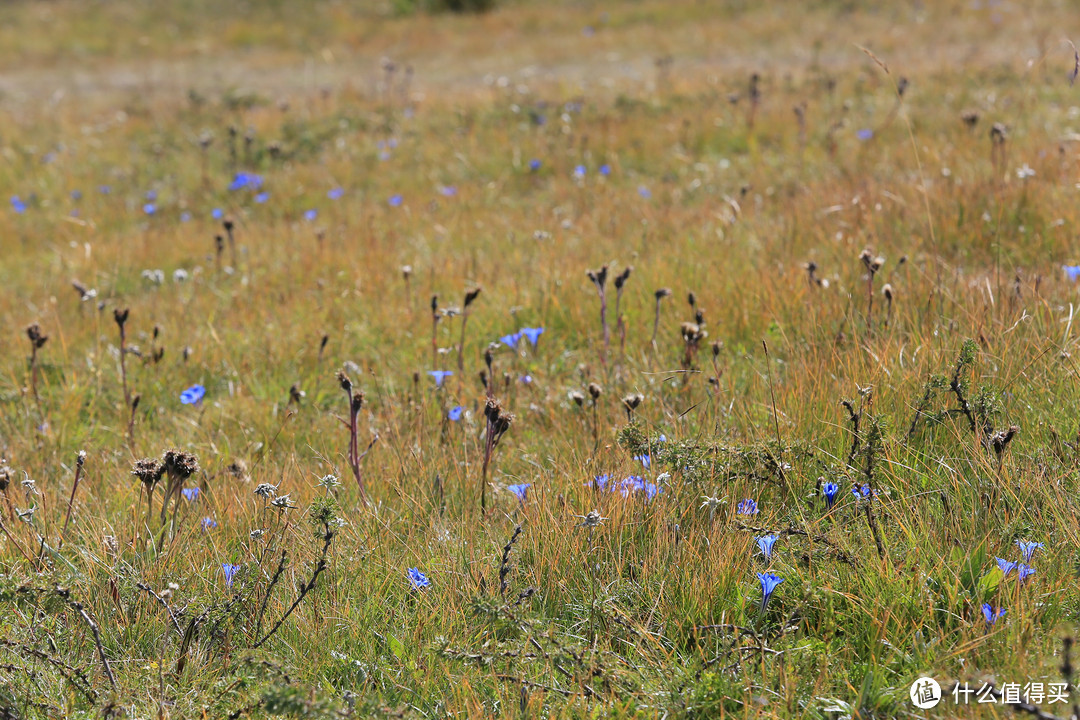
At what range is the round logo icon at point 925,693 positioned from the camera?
5.38ft

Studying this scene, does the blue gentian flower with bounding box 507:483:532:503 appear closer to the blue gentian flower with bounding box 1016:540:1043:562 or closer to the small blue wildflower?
the small blue wildflower

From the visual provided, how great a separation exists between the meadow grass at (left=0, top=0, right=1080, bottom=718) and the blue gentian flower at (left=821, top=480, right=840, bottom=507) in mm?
53

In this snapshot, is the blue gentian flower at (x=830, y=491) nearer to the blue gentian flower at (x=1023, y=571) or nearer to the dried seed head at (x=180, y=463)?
the blue gentian flower at (x=1023, y=571)

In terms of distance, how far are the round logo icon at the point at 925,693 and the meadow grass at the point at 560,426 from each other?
0.03 meters

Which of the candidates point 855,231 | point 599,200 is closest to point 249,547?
point 855,231

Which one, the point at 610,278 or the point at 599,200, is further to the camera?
the point at 599,200

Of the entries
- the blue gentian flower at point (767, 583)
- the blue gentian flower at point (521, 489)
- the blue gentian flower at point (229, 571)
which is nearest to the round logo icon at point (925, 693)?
the blue gentian flower at point (767, 583)

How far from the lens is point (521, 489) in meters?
2.44

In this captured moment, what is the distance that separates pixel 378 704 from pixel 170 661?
1.89 feet

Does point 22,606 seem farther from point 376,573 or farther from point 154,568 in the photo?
point 376,573

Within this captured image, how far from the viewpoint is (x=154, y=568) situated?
2.20 meters

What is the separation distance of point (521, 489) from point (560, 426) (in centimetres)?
46

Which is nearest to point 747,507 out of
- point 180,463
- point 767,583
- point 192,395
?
point 767,583

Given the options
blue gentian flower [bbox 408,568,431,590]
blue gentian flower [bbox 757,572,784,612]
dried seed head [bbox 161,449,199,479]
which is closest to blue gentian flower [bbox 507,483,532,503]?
blue gentian flower [bbox 408,568,431,590]
